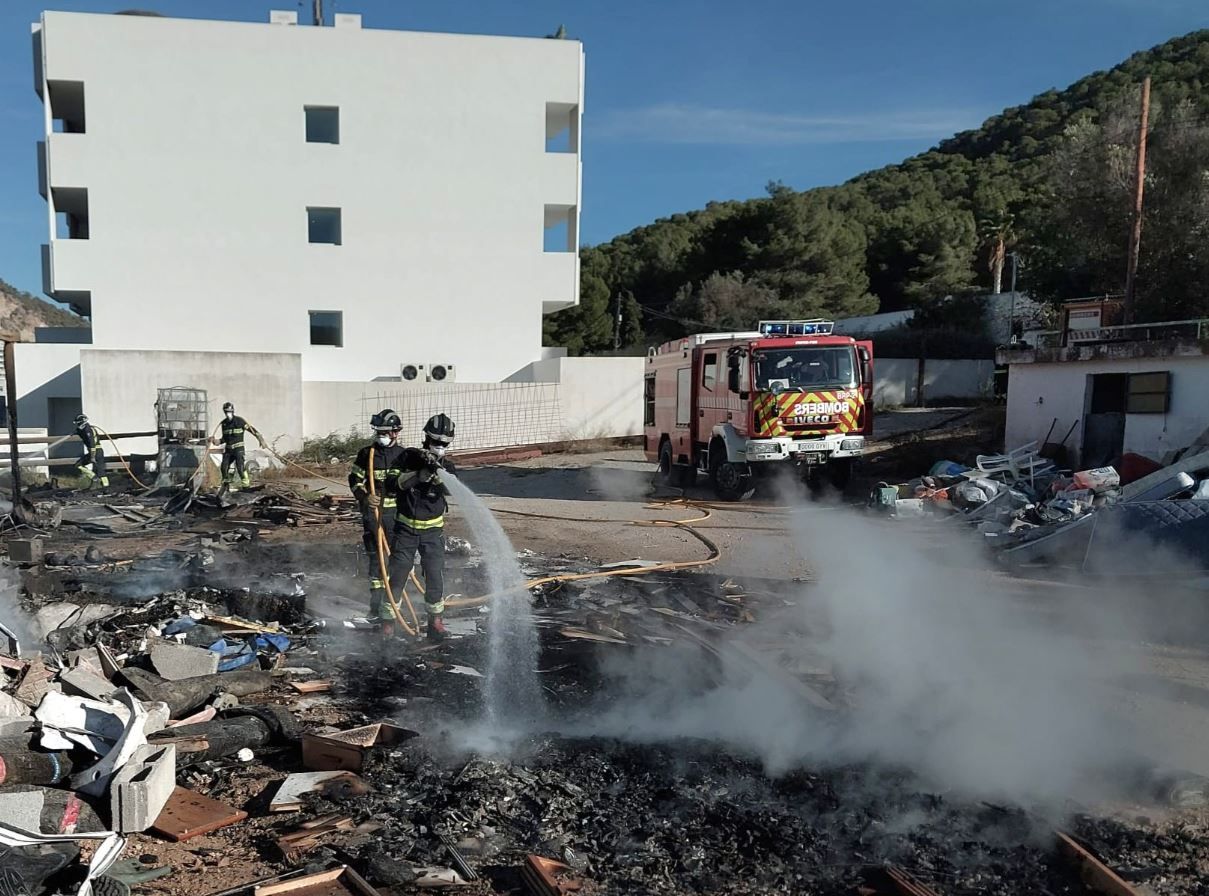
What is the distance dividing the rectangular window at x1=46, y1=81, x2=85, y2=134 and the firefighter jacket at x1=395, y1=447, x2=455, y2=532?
24167 mm

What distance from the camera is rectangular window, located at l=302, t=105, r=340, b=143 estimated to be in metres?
26.4

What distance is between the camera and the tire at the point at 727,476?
14373mm

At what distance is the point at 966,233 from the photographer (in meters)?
44.6

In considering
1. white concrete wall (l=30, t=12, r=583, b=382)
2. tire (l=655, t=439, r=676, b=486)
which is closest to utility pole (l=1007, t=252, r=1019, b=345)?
white concrete wall (l=30, t=12, r=583, b=382)

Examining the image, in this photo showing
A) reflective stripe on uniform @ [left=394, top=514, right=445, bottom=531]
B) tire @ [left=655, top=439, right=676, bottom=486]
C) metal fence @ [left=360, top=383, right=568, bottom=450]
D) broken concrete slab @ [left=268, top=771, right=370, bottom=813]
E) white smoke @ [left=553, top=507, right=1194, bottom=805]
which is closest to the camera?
broken concrete slab @ [left=268, top=771, right=370, bottom=813]

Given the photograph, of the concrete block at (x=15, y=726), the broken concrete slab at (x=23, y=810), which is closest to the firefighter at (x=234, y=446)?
the concrete block at (x=15, y=726)

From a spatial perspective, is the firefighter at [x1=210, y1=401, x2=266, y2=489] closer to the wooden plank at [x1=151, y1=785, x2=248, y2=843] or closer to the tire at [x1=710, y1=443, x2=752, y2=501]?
the tire at [x1=710, y1=443, x2=752, y2=501]

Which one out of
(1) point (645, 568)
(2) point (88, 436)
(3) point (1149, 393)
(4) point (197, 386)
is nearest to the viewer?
(1) point (645, 568)

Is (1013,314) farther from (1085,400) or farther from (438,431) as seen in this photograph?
(438,431)

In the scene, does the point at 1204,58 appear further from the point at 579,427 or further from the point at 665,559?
the point at 665,559

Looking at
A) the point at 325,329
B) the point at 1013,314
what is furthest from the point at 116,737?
the point at 1013,314

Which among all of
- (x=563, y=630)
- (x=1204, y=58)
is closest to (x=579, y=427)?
(x=563, y=630)

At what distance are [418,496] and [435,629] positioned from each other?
1.04m

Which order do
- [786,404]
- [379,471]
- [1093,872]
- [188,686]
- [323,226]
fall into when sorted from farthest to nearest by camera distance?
1. [323,226]
2. [786,404]
3. [379,471]
4. [188,686]
5. [1093,872]
